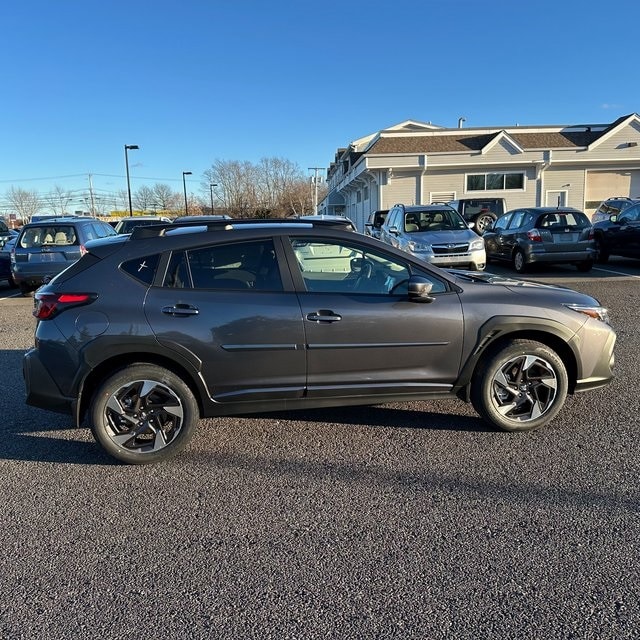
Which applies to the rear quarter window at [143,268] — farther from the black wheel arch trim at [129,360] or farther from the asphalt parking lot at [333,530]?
the asphalt parking lot at [333,530]

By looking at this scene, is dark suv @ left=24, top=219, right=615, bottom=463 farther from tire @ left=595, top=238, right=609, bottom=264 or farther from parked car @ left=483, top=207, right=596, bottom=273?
tire @ left=595, top=238, right=609, bottom=264

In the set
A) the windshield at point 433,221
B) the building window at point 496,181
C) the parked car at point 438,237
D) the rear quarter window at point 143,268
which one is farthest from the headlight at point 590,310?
the building window at point 496,181

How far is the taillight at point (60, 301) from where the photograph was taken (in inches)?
142

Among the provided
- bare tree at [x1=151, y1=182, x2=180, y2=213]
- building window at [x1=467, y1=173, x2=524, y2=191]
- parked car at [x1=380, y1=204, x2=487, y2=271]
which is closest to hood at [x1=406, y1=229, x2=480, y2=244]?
parked car at [x1=380, y1=204, x2=487, y2=271]

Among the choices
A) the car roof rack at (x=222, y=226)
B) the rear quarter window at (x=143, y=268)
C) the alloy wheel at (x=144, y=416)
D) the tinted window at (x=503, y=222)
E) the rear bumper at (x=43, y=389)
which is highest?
the tinted window at (x=503, y=222)

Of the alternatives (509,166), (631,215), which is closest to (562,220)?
(631,215)

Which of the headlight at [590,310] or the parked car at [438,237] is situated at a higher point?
the parked car at [438,237]

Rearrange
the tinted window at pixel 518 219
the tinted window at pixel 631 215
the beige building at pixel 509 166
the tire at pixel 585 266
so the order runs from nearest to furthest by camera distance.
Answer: the tire at pixel 585 266 < the tinted window at pixel 631 215 < the tinted window at pixel 518 219 < the beige building at pixel 509 166

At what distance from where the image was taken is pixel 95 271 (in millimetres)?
3693

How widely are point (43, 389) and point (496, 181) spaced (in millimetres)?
31246

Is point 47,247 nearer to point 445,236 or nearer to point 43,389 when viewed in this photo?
point 43,389

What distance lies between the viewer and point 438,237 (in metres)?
12.1

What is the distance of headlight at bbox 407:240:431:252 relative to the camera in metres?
11.9

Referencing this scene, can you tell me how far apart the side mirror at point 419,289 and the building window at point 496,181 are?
96.4 feet
